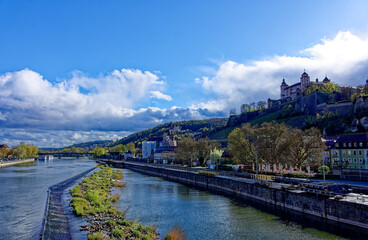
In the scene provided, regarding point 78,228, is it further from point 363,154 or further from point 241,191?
point 363,154

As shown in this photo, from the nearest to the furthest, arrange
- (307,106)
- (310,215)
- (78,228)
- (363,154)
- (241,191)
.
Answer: (78,228), (310,215), (241,191), (363,154), (307,106)

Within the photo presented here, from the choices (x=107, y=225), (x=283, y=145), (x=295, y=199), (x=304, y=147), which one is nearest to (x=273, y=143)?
(x=283, y=145)

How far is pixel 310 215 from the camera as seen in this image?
31.9 metres

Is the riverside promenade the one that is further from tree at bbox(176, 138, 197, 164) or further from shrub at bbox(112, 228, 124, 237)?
tree at bbox(176, 138, 197, 164)

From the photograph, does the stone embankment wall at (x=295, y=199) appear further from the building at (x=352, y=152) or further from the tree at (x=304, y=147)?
the building at (x=352, y=152)

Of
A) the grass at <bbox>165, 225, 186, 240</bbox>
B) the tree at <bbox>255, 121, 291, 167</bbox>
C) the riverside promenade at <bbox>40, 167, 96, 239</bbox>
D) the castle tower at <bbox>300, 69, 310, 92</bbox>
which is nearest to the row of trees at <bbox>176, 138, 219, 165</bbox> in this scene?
the tree at <bbox>255, 121, 291, 167</bbox>

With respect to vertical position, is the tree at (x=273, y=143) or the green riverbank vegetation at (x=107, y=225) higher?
the tree at (x=273, y=143)

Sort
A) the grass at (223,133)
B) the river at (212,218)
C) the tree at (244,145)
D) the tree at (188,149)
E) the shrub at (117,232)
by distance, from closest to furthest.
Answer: the shrub at (117,232), the river at (212,218), the tree at (244,145), the tree at (188,149), the grass at (223,133)

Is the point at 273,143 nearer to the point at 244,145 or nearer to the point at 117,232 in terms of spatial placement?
the point at 244,145

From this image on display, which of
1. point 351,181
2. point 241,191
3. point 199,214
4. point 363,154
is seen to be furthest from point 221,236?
point 363,154

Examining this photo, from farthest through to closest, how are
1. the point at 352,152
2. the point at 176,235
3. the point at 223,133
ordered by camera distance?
the point at 223,133 → the point at 352,152 → the point at 176,235

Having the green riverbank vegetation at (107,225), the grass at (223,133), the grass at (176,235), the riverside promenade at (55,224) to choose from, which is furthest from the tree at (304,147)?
the grass at (223,133)

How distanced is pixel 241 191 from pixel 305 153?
20.7m

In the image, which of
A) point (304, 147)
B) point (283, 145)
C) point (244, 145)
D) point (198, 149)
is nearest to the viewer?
point (283, 145)
